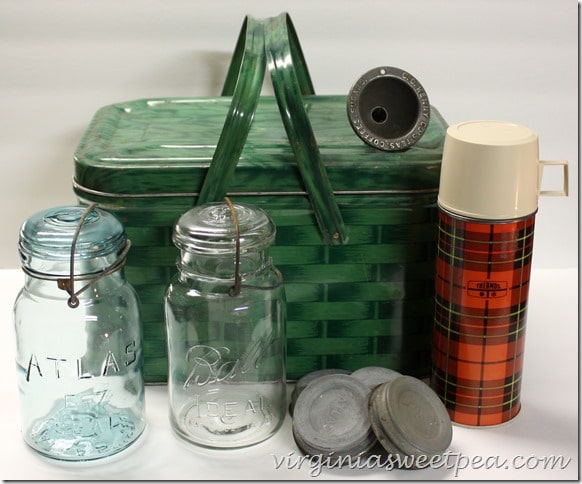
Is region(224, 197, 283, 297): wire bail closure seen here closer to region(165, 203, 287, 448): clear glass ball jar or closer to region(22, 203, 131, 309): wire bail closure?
region(165, 203, 287, 448): clear glass ball jar

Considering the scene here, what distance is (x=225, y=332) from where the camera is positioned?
3.86 feet

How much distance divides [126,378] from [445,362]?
0.38 metres

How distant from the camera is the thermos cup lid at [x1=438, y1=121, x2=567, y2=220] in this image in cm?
108

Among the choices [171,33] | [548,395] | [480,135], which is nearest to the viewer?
[480,135]

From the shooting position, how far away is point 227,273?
113 cm

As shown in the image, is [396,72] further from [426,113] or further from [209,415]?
[209,415]

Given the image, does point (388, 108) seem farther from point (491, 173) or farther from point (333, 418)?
point (333, 418)

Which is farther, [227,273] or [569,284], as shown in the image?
[569,284]

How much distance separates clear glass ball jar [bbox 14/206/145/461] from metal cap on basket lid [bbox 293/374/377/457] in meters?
0.20

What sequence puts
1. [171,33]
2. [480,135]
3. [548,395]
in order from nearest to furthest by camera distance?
[480,135] < [548,395] < [171,33]

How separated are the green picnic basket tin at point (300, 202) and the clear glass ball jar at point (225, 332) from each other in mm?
53

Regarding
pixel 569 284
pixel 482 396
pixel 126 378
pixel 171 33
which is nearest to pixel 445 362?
pixel 482 396

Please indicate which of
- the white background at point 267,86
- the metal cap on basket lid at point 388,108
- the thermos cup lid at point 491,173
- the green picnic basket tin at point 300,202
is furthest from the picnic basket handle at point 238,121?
the white background at point 267,86

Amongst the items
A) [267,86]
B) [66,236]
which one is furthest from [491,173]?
[267,86]
